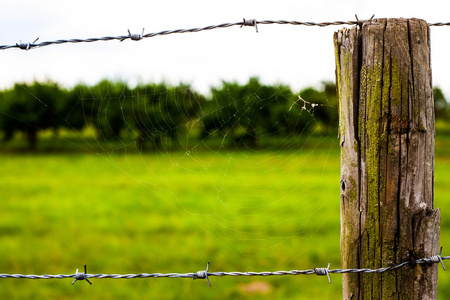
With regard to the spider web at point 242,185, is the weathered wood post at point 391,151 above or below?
below

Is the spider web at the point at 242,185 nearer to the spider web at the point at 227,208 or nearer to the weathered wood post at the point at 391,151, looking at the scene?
the spider web at the point at 227,208

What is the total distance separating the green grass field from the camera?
6.32m

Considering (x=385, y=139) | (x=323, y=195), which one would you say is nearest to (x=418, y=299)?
(x=385, y=139)

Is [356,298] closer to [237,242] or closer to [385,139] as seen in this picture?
[385,139]

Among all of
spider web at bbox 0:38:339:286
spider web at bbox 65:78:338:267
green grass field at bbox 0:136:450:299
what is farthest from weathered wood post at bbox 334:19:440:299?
green grass field at bbox 0:136:450:299

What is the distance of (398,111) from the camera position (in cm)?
181

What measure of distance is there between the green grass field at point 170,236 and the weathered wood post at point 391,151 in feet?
7.78

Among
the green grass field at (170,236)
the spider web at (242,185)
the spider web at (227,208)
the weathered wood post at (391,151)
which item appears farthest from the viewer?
the green grass field at (170,236)

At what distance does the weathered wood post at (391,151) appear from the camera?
181 cm

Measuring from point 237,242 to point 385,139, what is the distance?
7459 millimetres

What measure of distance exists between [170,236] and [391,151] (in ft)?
26.5

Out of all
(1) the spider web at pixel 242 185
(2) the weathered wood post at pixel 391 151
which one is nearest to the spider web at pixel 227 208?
(1) the spider web at pixel 242 185

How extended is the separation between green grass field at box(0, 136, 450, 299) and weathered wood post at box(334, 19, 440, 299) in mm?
2373

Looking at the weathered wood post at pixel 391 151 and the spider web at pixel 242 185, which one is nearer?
the weathered wood post at pixel 391 151
